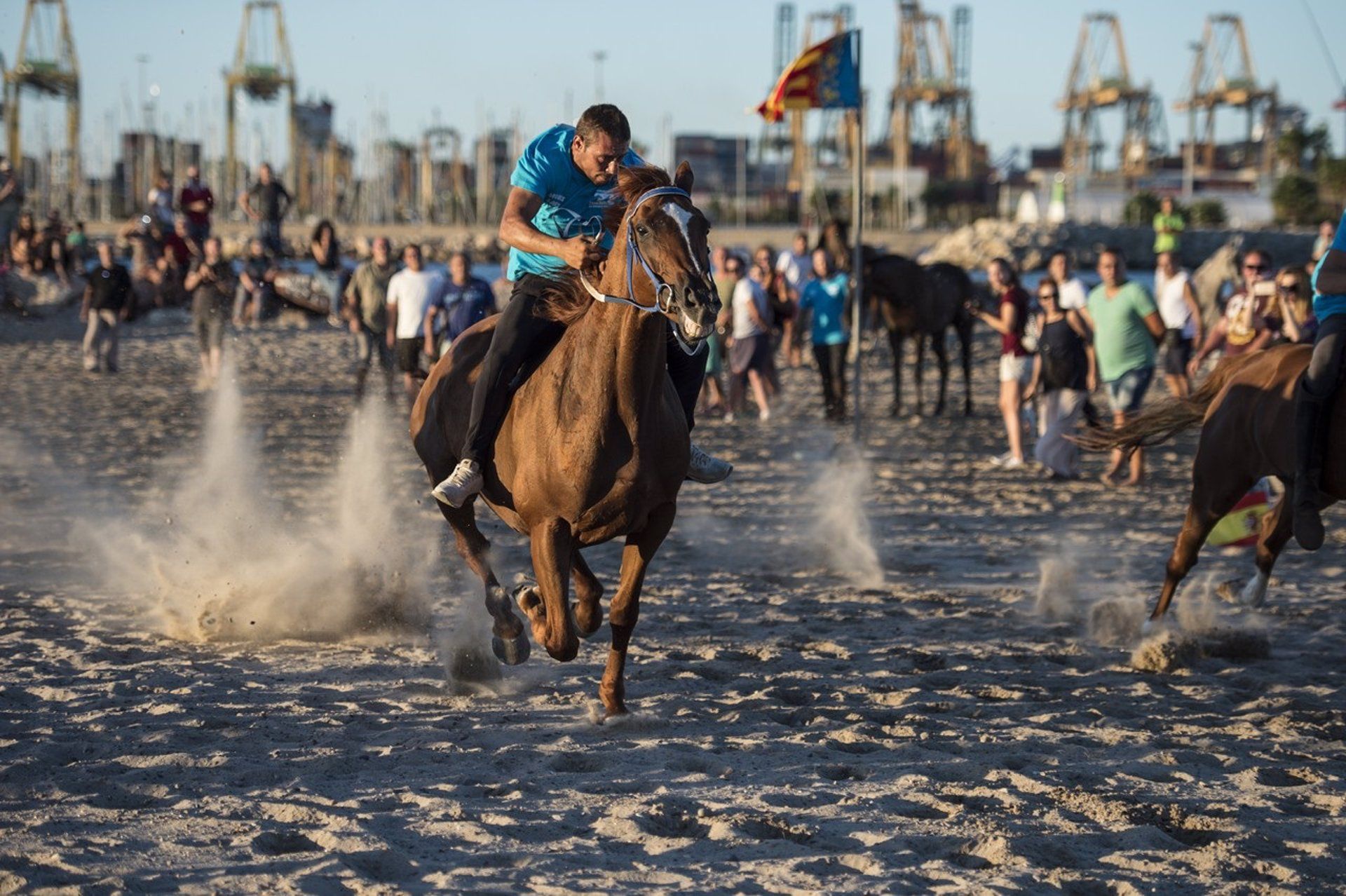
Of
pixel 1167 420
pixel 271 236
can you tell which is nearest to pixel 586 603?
pixel 1167 420

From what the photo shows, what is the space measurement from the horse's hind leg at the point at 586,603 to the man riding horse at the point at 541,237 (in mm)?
575

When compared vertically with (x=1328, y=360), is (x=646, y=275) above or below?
above

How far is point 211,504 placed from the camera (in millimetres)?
10703

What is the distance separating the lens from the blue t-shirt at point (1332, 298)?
661 cm

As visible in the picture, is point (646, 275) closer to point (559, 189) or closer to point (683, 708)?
point (559, 189)

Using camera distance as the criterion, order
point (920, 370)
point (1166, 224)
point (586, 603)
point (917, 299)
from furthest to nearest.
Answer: point (1166, 224) < point (917, 299) < point (920, 370) < point (586, 603)

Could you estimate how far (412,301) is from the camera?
1577 cm

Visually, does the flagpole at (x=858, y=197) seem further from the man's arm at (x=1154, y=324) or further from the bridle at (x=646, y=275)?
the bridle at (x=646, y=275)

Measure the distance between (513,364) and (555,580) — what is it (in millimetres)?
992

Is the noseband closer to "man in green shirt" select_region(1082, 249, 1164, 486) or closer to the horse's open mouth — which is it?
the horse's open mouth

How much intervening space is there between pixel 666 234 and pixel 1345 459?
12.3ft

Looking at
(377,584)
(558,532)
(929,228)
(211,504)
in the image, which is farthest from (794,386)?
(929,228)

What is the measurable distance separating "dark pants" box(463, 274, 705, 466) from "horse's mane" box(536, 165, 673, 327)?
0.08 meters

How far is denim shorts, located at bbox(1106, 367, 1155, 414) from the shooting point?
13.1 metres
